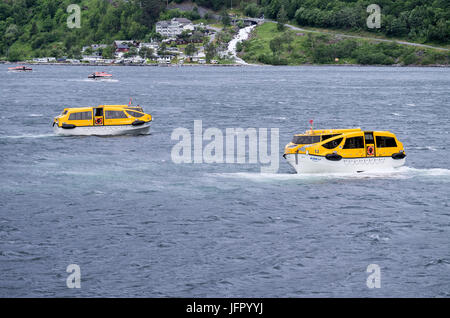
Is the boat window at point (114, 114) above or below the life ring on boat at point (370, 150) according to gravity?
below

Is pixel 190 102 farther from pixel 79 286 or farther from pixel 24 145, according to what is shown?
pixel 79 286

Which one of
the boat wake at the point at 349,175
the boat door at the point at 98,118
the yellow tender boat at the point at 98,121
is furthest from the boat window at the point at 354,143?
the boat door at the point at 98,118

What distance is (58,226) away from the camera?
47.0 m

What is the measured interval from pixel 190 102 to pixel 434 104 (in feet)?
197

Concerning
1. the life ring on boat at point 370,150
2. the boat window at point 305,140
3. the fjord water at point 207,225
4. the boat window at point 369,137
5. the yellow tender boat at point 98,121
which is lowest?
the fjord water at point 207,225

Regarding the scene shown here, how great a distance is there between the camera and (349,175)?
2450 inches

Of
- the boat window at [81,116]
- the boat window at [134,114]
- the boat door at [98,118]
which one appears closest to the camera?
the boat door at [98,118]

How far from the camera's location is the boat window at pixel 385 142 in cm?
6150

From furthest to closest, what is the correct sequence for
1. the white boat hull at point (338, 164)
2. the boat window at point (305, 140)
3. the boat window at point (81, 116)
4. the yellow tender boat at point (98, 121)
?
1. the boat window at point (81, 116)
2. the yellow tender boat at point (98, 121)
3. the boat window at point (305, 140)
4. the white boat hull at point (338, 164)

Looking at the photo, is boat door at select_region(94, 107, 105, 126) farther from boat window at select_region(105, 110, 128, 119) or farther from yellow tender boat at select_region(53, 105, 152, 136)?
boat window at select_region(105, 110, 128, 119)

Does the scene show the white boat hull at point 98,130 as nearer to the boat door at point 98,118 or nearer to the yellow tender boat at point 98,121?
the yellow tender boat at point 98,121

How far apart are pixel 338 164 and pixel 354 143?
2515 millimetres

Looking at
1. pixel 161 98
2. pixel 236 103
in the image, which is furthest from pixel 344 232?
pixel 161 98

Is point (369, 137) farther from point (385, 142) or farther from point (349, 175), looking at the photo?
point (349, 175)
